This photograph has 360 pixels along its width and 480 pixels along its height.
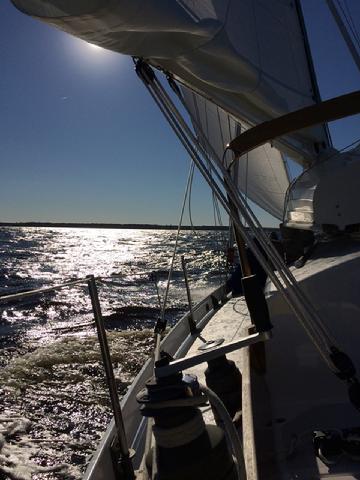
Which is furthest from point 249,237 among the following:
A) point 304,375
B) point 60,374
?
point 60,374

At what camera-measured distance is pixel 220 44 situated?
8.27ft

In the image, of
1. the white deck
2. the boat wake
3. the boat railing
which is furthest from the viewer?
the boat wake

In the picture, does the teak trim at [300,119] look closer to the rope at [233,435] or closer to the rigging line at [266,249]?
the rigging line at [266,249]

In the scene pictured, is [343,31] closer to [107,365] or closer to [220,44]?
[220,44]

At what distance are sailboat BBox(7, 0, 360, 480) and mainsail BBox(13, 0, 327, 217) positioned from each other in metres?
0.01

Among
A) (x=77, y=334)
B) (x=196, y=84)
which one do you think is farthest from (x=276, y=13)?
(x=77, y=334)

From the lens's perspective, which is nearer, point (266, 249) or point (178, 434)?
point (178, 434)

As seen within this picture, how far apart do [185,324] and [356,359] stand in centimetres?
259

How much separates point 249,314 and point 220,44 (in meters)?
1.74

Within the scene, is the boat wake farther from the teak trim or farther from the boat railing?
the teak trim

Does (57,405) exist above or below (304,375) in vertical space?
below

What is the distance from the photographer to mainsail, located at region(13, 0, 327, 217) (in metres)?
1.72

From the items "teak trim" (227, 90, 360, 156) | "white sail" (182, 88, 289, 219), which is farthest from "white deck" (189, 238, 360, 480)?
"white sail" (182, 88, 289, 219)

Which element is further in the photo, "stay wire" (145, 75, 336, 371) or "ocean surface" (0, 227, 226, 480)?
"ocean surface" (0, 227, 226, 480)
